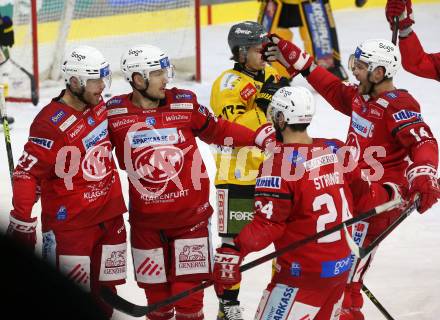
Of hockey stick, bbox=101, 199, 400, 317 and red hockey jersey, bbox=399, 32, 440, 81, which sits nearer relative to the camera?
hockey stick, bbox=101, 199, 400, 317

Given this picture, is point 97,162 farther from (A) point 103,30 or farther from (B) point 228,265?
(A) point 103,30

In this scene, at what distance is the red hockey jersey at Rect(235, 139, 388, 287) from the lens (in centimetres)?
258

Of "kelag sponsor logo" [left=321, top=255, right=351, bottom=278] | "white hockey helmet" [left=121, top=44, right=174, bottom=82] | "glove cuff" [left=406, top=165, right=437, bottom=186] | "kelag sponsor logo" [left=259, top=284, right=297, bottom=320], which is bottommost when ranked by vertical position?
"kelag sponsor logo" [left=259, top=284, right=297, bottom=320]

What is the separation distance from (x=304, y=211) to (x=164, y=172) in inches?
31.7

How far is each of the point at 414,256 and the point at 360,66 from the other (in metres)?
1.69

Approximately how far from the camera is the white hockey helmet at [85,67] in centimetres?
315

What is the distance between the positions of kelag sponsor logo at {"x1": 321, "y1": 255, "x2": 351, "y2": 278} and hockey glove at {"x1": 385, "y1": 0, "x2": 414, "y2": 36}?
1.85 metres

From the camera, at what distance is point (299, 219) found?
2682mm

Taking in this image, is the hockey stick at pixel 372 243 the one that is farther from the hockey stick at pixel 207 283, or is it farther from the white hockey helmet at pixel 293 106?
the white hockey helmet at pixel 293 106

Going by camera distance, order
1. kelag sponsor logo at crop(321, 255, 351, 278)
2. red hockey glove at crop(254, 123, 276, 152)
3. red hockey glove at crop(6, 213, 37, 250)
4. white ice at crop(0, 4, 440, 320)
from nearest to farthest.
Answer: kelag sponsor logo at crop(321, 255, 351, 278), red hockey glove at crop(6, 213, 37, 250), red hockey glove at crop(254, 123, 276, 152), white ice at crop(0, 4, 440, 320)

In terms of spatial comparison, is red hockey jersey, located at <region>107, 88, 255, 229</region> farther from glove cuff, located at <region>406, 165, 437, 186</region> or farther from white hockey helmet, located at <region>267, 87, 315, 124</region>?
glove cuff, located at <region>406, 165, 437, 186</region>

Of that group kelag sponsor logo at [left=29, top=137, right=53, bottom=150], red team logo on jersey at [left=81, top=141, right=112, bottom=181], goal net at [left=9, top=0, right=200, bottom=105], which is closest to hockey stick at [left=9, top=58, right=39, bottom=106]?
goal net at [left=9, top=0, right=200, bottom=105]

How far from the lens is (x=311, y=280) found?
2.70 meters

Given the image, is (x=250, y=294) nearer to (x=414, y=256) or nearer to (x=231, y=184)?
(x=231, y=184)
